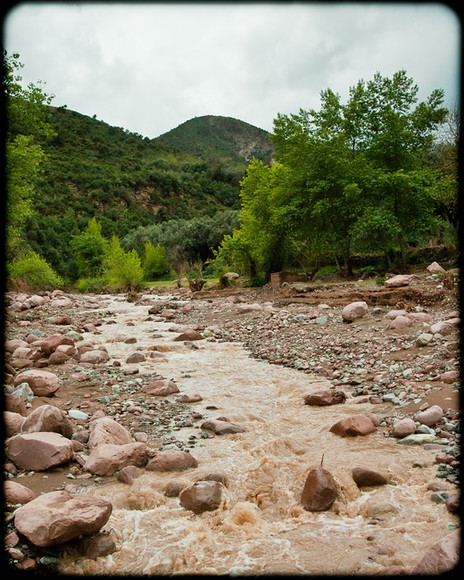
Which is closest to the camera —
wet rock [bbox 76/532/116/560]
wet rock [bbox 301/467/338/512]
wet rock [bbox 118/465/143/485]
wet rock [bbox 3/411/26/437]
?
wet rock [bbox 76/532/116/560]

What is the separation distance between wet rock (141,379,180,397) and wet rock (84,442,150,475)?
7.56 ft

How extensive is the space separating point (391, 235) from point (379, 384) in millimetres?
13501

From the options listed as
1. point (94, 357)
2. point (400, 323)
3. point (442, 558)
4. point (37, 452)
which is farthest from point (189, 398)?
point (400, 323)

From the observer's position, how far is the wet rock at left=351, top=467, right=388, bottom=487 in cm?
375

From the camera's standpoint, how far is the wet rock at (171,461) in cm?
420

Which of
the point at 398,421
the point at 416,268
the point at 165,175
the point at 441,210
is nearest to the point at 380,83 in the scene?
the point at 441,210

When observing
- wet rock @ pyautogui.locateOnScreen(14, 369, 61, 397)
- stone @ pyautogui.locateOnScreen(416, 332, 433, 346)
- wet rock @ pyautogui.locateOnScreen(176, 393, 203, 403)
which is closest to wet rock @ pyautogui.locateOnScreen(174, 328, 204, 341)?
wet rock @ pyautogui.locateOnScreen(176, 393, 203, 403)

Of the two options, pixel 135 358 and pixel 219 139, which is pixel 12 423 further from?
pixel 219 139

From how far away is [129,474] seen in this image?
3965mm

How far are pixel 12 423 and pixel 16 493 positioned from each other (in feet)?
4.78

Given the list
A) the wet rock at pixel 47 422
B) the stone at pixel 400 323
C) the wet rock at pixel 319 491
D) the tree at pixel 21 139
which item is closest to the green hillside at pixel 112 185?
the tree at pixel 21 139

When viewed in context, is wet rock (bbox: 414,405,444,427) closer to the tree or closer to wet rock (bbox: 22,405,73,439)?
wet rock (bbox: 22,405,73,439)

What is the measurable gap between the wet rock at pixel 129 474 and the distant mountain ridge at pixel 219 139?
12573 centimetres

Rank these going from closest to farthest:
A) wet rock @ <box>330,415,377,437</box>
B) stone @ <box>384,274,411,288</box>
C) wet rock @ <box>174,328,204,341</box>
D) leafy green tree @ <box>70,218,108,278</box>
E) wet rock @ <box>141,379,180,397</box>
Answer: wet rock @ <box>330,415,377,437</box>
wet rock @ <box>141,379,180,397</box>
wet rock @ <box>174,328,204,341</box>
stone @ <box>384,274,411,288</box>
leafy green tree @ <box>70,218,108,278</box>
